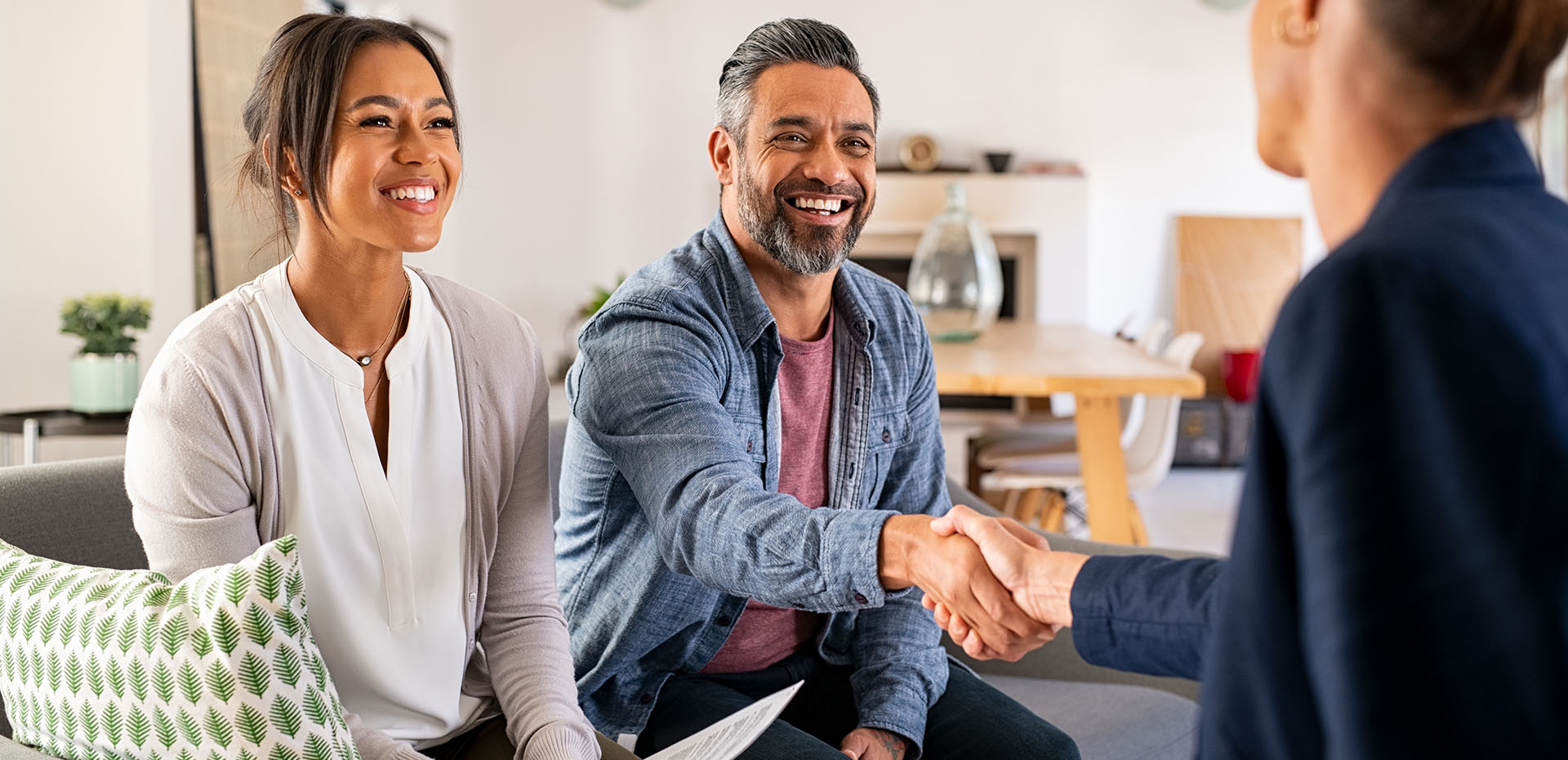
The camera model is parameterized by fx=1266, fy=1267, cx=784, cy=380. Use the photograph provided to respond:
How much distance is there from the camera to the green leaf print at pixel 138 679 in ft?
3.51

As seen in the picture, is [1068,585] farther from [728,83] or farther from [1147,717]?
[728,83]

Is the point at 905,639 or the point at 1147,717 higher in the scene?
the point at 905,639

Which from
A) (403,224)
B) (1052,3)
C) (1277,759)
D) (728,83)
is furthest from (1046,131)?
(1277,759)

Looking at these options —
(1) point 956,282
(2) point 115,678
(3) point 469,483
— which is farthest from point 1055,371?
(2) point 115,678

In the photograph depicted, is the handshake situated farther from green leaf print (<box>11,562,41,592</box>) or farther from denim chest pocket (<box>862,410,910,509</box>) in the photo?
green leaf print (<box>11,562,41,592</box>)

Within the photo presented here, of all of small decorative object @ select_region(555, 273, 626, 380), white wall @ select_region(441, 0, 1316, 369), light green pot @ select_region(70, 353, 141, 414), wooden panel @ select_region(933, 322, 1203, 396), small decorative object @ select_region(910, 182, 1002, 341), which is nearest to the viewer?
wooden panel @ select_region(933, 322, 1203, 396)

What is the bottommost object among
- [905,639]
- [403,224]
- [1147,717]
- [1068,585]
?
[1147,717]

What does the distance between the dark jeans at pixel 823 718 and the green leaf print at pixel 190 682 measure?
1.91 feet

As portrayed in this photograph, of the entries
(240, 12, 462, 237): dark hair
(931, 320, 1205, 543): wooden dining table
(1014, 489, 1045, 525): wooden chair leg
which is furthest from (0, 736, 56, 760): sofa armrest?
(1014, 489, 1045, 525): wooden chair leg

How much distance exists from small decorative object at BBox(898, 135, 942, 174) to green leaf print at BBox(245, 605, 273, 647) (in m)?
6.34

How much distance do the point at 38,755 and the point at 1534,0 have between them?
127cm

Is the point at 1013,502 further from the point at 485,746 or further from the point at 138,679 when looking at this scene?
the point at 138,679

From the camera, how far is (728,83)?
68.7 inches

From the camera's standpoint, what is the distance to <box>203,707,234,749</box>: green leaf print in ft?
3.44
